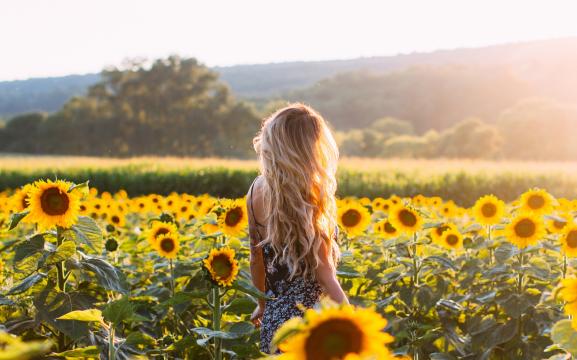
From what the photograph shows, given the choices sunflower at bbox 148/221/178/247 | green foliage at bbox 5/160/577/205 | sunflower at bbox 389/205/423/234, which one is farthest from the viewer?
green foliage at bbox 5/160/577/205

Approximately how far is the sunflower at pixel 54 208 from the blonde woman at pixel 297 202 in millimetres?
794

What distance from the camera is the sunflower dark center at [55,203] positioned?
9.41ft

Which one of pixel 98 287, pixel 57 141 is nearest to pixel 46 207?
pixel 98 287

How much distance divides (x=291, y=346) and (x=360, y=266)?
10.9ft

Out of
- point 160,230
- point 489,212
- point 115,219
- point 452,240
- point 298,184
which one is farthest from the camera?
point 115,219

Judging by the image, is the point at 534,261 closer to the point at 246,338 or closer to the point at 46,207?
the point at 246,338

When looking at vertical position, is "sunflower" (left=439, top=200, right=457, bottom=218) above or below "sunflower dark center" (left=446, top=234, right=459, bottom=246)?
below

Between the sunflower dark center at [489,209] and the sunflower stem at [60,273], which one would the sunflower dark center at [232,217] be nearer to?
the sunflower stem at [60,273]

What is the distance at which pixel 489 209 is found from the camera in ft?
15.9

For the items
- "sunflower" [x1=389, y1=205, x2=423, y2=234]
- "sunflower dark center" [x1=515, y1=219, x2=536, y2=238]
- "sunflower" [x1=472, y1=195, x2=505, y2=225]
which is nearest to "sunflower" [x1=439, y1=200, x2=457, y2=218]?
"sunflower" [x1=472, y1=195, x2=505, y2=225]

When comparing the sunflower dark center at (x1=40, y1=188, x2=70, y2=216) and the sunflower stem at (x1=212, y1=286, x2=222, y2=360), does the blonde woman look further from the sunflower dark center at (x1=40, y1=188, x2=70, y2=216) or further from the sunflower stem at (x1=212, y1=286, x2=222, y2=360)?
the sunflower dark center at (x1=40, y1=188, x2=70, y2=216)

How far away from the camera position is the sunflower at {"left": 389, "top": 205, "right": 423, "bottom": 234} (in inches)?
169

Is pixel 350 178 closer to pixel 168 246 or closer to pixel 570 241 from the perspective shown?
pixel 168 246

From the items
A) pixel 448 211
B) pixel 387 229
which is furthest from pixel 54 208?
pixel 448 211
